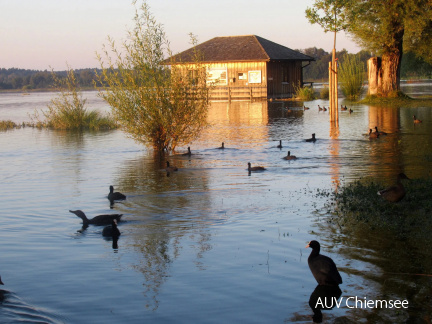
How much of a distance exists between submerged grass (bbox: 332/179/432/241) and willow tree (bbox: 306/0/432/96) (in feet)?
86.0

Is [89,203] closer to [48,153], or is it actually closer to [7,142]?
[48,153]

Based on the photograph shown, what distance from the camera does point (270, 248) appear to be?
31.9ft

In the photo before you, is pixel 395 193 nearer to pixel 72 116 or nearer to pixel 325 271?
pixel 325 271

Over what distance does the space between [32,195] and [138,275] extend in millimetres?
8333

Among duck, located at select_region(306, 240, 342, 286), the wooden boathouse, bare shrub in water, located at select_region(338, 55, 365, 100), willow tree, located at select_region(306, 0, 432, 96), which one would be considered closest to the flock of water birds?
duck, located at select_region(306, 240, 342, 286)

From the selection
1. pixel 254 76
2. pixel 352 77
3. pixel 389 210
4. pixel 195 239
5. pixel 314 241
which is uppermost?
pixel 254 76

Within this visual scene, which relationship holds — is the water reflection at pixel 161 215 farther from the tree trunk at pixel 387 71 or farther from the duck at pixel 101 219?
the tree trunk at pixel 387 71

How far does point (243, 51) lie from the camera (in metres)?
59.0

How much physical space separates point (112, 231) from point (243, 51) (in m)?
50.2

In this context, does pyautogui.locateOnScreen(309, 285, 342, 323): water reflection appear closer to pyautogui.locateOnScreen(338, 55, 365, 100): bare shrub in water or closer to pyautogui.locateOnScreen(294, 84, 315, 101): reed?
pyautogui.locateOnScreen(338, 55, 365, 100): bare shrub in water

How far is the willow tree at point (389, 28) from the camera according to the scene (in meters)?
38.7

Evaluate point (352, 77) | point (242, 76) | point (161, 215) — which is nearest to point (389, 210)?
point (161, 215)

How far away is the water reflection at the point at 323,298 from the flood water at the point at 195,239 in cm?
11

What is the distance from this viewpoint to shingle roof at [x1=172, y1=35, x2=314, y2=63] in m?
57.4
